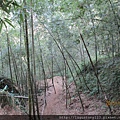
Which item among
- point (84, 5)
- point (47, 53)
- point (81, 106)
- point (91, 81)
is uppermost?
point (84, 5)

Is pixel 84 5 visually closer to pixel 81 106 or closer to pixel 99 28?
pixel 99 28

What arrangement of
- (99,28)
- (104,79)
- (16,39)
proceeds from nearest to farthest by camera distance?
(99,28)
(104,79)
(16,39)

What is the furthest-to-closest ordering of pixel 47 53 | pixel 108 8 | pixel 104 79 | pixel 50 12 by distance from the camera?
pixel 47 53 < pixel 104 79 < pixel 50 12 < pixel 108 8

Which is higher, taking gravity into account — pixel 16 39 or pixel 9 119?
pixel 16 39

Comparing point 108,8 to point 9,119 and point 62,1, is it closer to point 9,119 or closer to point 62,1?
point 62,1

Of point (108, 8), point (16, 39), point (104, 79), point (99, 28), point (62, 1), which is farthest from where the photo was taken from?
point (16, 39)

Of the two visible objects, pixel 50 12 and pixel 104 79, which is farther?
pixel 104 79

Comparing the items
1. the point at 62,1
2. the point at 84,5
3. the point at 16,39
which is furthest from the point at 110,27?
the point at 16,39

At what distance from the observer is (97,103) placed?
17.2 ft

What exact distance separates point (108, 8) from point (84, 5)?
1098 mm

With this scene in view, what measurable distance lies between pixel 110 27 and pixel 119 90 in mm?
1851

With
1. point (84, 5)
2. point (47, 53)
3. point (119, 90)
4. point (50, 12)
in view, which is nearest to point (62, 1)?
point (84, 5)

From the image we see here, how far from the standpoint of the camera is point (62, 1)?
3.79m

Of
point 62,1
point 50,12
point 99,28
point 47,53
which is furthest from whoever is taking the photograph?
point 47,53
